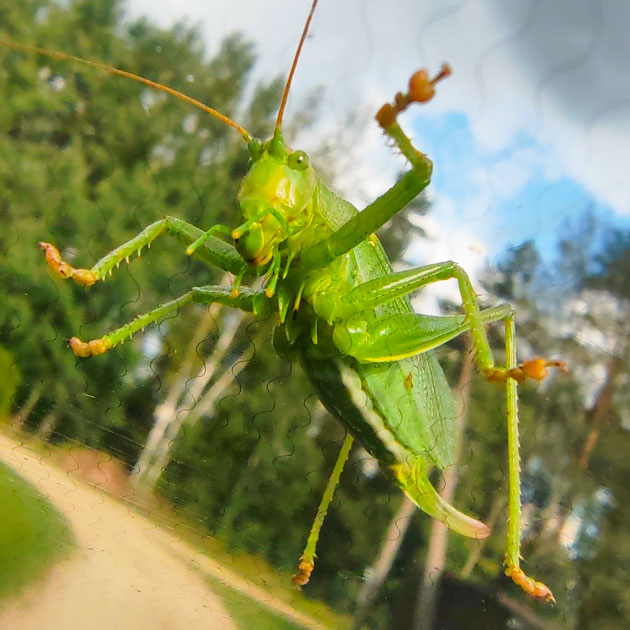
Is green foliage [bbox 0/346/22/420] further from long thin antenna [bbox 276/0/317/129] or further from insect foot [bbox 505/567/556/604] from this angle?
insect foot [bbox 505/567/556/604]

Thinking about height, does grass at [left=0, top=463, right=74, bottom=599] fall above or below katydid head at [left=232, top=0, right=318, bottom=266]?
below

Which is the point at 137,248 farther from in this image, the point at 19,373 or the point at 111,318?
the point at 19,373

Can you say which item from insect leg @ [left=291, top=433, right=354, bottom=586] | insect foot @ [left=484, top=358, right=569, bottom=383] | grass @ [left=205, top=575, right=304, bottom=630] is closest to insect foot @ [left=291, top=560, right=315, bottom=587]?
insect leg @ [left=291, top=433, right=354, bottom=586]

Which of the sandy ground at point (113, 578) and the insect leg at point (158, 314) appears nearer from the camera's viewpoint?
the insect leg at point (158, 314)

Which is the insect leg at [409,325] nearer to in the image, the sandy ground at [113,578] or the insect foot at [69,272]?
the insect foot at [69,272]

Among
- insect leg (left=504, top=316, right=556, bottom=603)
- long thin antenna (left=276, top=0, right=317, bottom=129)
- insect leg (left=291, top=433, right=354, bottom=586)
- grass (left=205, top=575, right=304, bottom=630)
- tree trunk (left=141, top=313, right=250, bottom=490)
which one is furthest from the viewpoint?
tree trunk (left=141, top=313, right=250, bottom=490)

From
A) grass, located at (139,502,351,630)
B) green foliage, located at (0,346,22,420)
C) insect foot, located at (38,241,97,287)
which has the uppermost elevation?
insect foot, located at (38,241,97,287)

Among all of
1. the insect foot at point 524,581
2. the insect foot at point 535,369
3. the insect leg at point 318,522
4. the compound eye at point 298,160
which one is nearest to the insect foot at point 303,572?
the insect leg at point 318,522
